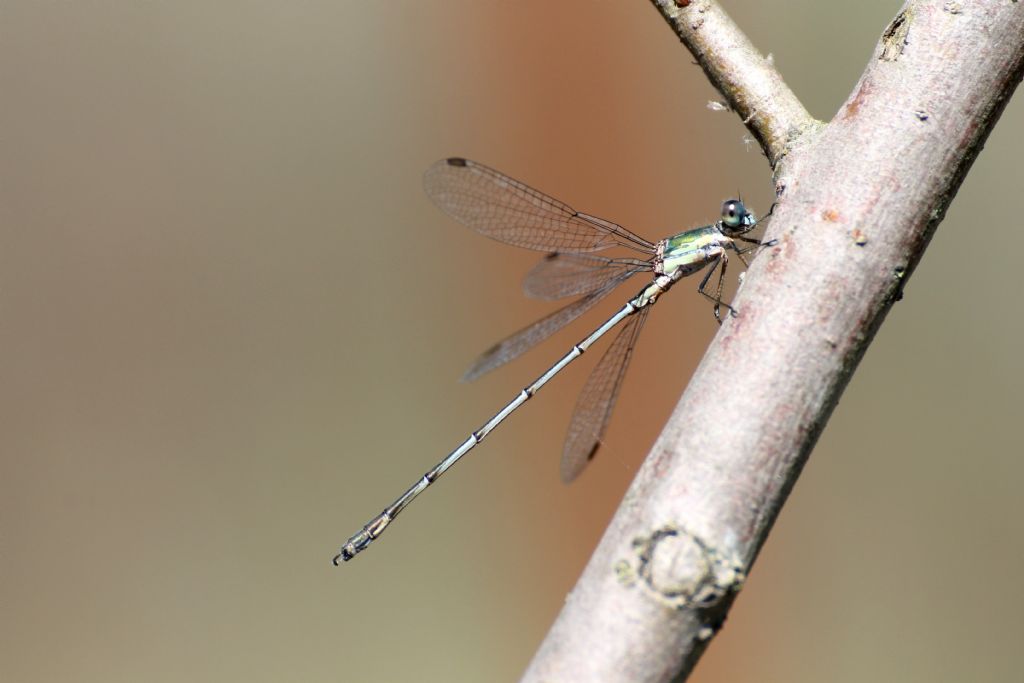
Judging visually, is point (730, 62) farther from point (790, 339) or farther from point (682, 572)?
point (682, 572)

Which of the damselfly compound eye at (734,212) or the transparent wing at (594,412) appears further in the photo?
the transparent wing at (594,412)

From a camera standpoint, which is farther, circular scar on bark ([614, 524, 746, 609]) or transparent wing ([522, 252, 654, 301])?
transparent wing ([522, 252, 654, 301])

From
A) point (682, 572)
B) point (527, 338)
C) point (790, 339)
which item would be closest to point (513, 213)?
point (527, 338)

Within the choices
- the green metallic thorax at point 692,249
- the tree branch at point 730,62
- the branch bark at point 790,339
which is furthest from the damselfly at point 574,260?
the branch bark at point 790,339

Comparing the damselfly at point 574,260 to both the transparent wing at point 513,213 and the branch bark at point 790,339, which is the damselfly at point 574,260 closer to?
the transparent wing at point 513,213

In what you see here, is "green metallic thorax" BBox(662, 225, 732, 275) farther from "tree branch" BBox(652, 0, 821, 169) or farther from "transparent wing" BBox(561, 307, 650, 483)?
"tree branch" BBox(652, 0, 821, 169)

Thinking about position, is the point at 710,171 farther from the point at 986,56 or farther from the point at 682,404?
the point at 682,404

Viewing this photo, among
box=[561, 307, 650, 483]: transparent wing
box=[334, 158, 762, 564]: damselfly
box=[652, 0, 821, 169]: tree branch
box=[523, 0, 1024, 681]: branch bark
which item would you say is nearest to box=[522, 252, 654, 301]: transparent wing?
box=[334, 158, 762, 564]: damselfly

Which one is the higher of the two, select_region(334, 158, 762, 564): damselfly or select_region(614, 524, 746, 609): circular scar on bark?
select_region(334, 158, 762, 564): damselfly

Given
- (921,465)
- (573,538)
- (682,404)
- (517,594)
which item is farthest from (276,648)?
(682,404)
